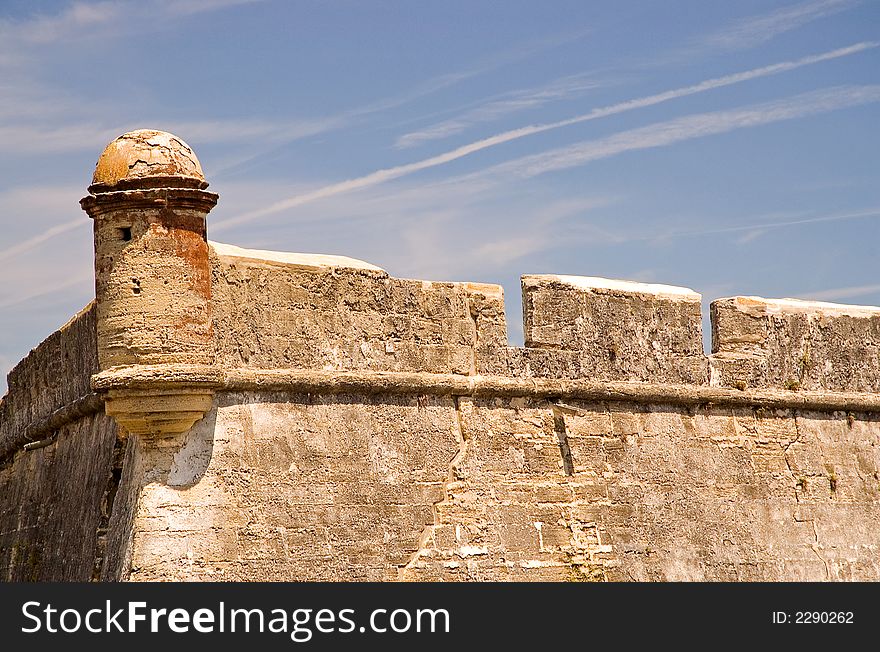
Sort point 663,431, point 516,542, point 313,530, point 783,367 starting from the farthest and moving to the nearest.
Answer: point 783,367
point 663,431
point 516,542
point 313,530

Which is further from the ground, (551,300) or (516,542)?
(551,300)

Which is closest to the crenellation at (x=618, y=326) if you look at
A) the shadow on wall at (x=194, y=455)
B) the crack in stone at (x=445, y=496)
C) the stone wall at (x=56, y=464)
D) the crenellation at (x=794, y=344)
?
the crenellation at (x=794, y=344)

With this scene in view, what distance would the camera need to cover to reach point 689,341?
11.9m

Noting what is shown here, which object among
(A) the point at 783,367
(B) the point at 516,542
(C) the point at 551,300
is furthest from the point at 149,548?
(A) the point at 783,367

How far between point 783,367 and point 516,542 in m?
3.11

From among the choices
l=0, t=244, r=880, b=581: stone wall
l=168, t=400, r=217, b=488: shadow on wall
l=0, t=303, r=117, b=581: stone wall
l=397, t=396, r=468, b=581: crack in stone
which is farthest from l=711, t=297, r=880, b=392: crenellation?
l=0, t=303, r=117, b=581: stone wall

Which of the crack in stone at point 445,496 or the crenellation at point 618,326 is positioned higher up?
the crenellation at point 618,326

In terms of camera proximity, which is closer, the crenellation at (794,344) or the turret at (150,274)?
the turret at (150,274)

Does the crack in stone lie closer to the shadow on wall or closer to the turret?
the shadow on wall

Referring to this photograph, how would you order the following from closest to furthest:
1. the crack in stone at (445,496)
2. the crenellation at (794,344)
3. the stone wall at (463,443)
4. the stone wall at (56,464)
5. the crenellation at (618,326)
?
the stone wall at (463,443) → the crack in stone at (445,496) → the stone wall at (56,464) → the crenellation at (618,326) → the crenellation at (794,344)

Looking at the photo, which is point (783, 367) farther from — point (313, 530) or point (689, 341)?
point (313, 530)

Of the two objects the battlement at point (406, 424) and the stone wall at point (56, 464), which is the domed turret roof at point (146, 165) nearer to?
the battlement at point (406, 424)
